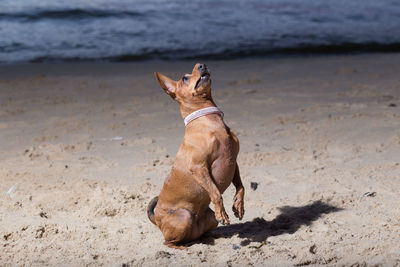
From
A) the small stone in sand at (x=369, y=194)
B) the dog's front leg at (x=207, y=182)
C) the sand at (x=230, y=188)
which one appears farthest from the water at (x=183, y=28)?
the dog's front leg at (x=207, y=182)

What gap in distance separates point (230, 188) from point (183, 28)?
31.4 ft

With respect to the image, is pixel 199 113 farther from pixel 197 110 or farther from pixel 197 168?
pixel 197 168

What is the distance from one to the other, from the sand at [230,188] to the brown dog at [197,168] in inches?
6.1

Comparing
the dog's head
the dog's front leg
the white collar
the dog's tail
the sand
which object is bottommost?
the sand

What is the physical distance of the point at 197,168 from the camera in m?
2.54

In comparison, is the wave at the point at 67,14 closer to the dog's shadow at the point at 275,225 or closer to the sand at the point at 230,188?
the sand at the point at 230,188

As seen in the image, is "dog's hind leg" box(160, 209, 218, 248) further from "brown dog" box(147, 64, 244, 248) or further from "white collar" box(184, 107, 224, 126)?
"white collar" box(184, 107, 224, 126)

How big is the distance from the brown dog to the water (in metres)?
7.30

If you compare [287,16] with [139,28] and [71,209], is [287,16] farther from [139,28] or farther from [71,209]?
[71,209]

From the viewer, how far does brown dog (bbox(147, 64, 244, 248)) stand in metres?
2.55

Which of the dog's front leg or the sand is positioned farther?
the sand

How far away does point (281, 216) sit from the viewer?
10.5ft

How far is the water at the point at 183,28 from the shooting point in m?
10.3

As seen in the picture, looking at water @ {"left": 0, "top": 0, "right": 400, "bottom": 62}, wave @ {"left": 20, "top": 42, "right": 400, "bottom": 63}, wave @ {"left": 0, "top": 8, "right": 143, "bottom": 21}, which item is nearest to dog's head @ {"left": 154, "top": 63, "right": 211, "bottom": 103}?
wave @ {"left": 20, "top": 42, "right": 400, "bottom": 63}
